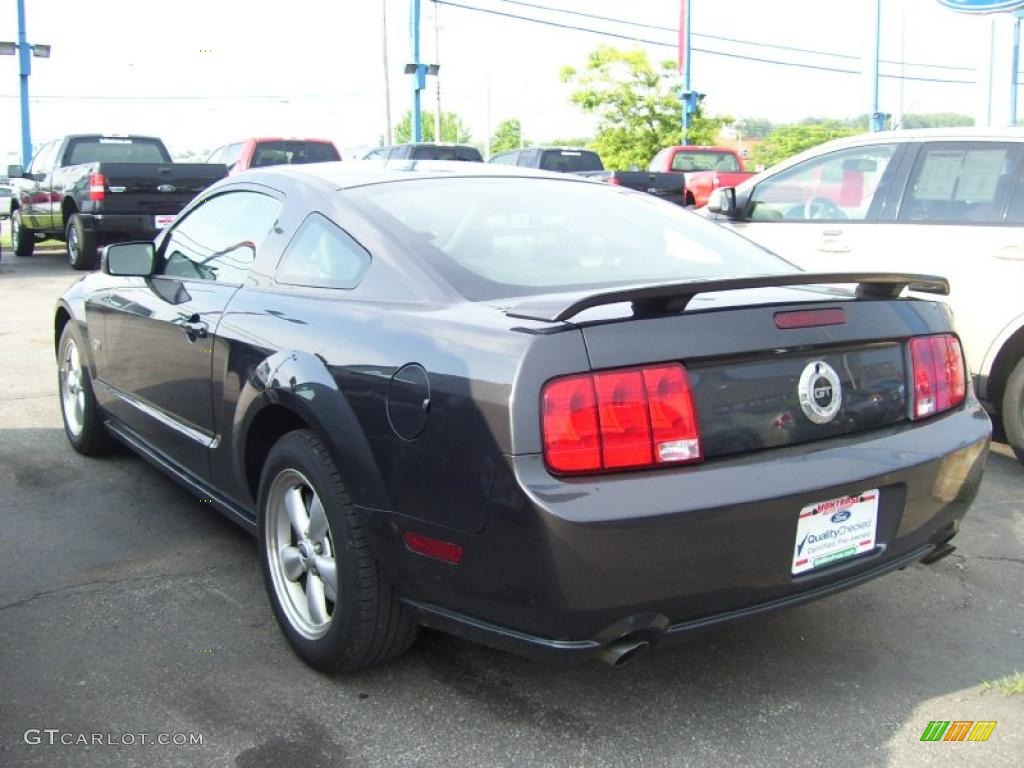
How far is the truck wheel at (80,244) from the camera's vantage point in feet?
43.8

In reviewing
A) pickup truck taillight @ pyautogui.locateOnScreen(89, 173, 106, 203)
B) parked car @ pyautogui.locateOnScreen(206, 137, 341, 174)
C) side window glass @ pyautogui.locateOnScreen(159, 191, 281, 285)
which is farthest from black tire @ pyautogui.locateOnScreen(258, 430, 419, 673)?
parked car @ pyautogui.locateOnScreen(206, 137, 341, 174)

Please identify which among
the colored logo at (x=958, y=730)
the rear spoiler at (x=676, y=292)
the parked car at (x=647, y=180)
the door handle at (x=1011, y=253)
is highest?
the parked car at (x=647, y=180)

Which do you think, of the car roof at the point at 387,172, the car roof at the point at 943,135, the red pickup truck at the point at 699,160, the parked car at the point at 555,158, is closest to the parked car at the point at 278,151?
the parked car at the point at 555,158

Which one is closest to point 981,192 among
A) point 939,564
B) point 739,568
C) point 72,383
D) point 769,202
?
point 769,202

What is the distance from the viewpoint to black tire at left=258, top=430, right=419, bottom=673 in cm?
283

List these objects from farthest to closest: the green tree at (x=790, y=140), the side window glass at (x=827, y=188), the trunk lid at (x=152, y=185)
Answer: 1. the green tree at (x=790, y=140)
2. the trunk lid at (x=152, y=185)
3. the side window glass at (x=827, y=188)

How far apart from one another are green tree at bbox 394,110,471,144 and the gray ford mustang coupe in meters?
87.3

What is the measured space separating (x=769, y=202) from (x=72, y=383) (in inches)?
175

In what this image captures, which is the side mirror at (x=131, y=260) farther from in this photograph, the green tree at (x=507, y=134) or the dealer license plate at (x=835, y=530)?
the green tree at (x=507, y=134)

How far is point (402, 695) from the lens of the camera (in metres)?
2.97

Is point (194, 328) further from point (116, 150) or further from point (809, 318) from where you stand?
point (116, 150)

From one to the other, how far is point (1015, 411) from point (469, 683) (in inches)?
138

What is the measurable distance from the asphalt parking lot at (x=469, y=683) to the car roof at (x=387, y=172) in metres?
1.50

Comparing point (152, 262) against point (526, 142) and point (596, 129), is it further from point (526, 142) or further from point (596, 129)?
point (526, 142)
